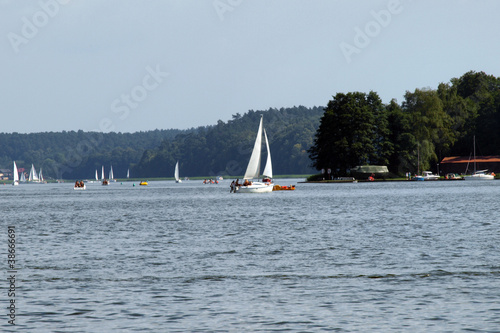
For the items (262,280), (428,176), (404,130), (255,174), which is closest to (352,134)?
(404,130)

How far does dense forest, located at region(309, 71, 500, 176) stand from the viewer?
16888 cm

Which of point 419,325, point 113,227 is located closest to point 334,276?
point 419,325

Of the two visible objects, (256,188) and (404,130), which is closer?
(256,188)

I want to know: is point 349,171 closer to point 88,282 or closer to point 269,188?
point 269,188

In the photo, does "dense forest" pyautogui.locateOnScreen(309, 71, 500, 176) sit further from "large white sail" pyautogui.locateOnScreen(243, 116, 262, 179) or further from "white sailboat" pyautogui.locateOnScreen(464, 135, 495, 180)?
"large white sail" pyautogui.locateOnScreen(243, 116, 262, 179)

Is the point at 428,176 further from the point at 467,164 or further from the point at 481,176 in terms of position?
the point at 481,176

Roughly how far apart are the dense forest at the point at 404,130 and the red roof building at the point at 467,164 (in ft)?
7.08

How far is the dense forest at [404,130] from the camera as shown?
169 m

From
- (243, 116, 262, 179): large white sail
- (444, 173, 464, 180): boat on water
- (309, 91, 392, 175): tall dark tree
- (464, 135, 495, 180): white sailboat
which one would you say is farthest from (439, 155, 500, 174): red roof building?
(243, 116, 262, 179): large white sail

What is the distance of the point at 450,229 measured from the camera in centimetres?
4569

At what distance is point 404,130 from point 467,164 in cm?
2098

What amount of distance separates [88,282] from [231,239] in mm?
16720

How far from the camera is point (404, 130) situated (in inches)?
6860

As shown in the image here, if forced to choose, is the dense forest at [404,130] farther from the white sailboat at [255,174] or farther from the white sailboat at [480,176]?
the white sailboat at [255,174]
